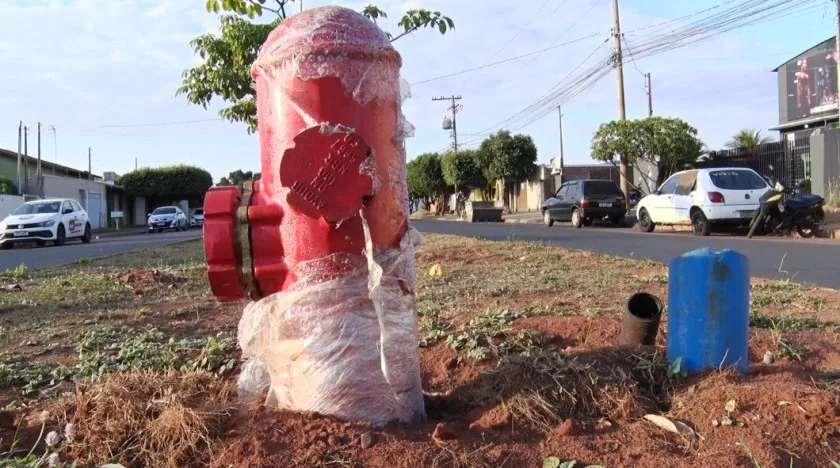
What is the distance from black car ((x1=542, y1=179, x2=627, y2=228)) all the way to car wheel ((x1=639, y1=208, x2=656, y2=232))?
3.11 m

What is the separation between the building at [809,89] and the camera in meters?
36.2

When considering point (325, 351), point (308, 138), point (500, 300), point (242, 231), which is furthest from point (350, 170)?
point (500, 300)

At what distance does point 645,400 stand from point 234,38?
6201 millimetres

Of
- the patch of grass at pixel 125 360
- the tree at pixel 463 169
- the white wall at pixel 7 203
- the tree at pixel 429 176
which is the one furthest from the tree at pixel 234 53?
the tree at pixel 429 176

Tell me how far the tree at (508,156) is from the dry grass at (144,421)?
138 feet

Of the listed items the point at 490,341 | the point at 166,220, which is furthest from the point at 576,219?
the point at 166,220

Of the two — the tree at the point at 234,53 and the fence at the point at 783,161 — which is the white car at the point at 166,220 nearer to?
the fence at the point at 783,161

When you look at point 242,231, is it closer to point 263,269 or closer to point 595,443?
point 263,269

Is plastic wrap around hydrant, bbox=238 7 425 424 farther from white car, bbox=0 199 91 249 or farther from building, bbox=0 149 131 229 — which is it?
building, bbox=0 149 131 229

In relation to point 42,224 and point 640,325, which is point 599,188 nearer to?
point 42,224

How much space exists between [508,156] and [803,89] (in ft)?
53.4

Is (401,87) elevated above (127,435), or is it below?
above

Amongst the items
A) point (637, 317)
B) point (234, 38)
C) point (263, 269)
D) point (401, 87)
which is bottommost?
point (637, 317)

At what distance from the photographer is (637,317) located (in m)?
3.44
